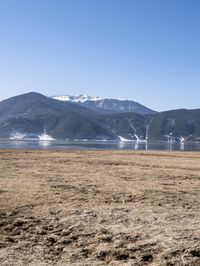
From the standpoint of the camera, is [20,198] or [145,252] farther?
[20,198]

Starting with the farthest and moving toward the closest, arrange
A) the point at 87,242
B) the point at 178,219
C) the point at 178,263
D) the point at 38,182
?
the point at 38,182 < the point at 178,219 < the point at 87,242 < the point at 178,263

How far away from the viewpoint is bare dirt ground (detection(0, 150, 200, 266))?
11.8 m

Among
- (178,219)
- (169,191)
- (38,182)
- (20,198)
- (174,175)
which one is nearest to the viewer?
(178,219)

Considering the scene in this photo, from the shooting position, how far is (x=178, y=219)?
15.2 meters

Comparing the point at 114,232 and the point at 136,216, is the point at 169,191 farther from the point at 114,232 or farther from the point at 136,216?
the point at 114,232

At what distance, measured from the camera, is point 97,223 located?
47.7 feet

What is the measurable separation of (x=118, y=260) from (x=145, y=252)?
0.87 m

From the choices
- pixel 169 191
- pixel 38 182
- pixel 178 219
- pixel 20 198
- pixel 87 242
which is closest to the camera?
pixel 87 242

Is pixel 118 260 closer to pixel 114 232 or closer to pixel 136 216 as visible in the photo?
pixel 114 232

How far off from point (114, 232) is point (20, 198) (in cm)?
573

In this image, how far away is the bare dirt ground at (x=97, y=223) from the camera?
11797 mm

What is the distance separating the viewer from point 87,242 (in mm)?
12836

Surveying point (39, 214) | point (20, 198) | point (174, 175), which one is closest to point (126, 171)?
point (174, 175)

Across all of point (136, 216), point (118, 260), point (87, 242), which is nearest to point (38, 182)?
point (136, 216)
